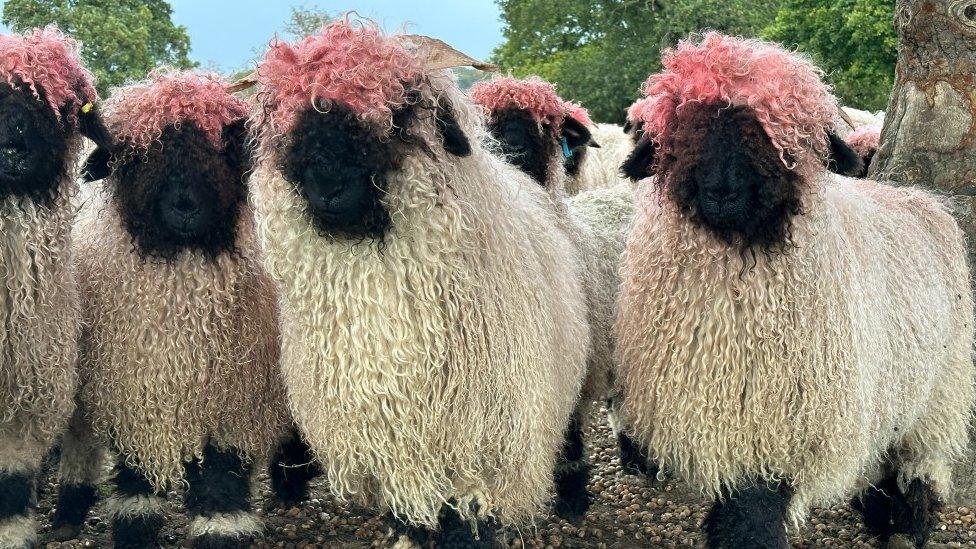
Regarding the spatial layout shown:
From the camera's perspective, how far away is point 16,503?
4250 mm

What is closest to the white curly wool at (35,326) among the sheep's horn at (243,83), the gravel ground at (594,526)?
the sheep's horn at (243,83)

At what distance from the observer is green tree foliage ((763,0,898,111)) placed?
60.1 feet

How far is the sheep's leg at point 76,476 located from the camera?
4.80m

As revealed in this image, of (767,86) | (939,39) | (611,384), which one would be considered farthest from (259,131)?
(939,39)

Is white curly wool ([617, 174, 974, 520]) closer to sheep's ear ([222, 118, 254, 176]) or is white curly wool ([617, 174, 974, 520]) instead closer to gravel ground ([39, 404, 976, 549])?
gravel ground ([39, 404, 976, 549])

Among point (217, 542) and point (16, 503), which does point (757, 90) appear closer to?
point (217, 542)

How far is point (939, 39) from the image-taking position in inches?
228

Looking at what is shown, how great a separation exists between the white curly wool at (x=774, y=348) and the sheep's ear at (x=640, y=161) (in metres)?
0.12

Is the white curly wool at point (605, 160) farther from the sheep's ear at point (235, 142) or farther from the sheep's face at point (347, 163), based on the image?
the sheep's face at point (347, 163)

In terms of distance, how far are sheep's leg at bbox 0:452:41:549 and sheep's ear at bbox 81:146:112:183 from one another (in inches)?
49.3

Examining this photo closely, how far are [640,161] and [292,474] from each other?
2.72 meters

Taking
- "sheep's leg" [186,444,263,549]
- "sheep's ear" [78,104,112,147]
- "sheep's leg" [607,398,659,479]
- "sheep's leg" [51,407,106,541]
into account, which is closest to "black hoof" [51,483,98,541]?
"sheep's leg" [51,407,106,541]

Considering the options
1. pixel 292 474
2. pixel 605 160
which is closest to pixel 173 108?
pixel 292 474

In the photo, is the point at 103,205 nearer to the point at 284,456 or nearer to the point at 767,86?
the point at 284,456
